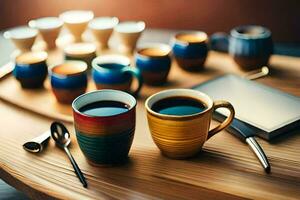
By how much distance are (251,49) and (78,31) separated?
514mm

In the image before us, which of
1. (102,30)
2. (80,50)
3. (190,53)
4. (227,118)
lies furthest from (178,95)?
(102,30)

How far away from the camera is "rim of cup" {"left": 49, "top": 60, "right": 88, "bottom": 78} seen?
1004 mm

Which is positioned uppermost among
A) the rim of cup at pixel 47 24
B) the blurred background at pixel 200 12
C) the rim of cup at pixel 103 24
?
the rim of cup at pixel 47 24

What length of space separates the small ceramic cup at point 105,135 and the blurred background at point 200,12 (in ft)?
3.18

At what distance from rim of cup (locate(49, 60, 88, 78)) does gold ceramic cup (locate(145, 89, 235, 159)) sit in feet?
0.86

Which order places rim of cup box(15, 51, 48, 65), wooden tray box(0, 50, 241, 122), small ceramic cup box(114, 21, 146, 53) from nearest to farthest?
wooden tray box(0, 50, 241, 122) < rim of cup box(15, 51, 48, 65) < small ceramic cup box(114, 21, 146, 53)

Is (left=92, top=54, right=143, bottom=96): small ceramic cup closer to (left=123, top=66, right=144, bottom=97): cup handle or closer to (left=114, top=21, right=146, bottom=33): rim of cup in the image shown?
(left=123, top=66, right=144, bottom=97): cup handle

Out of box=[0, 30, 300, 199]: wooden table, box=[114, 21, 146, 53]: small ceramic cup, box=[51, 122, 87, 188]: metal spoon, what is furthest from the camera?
box=[114, 21, 146, 53]: small ceramic cup

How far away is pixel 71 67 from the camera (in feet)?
3.51

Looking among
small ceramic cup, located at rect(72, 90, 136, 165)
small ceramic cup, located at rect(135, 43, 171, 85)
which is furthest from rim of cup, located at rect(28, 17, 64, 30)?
small ceramic cup, located at rect(72, 90, 136, 165)

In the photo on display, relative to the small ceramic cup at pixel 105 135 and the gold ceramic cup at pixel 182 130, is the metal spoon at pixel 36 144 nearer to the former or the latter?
the small ceramic cup at pixel 105 135

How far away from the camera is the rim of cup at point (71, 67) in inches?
39.5

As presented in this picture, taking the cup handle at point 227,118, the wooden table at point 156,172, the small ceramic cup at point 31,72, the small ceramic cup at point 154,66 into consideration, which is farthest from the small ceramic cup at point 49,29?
the cup handle at point 227,118

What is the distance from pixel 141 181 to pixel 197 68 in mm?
486
